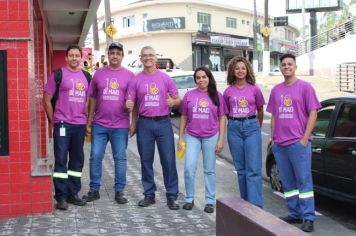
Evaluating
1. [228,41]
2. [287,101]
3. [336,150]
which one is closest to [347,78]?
[336,150]

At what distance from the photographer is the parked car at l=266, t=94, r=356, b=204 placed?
6405mm

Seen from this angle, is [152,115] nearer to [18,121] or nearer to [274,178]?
[18,121]

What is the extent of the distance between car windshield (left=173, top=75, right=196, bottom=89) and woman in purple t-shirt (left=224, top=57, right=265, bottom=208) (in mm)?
12589

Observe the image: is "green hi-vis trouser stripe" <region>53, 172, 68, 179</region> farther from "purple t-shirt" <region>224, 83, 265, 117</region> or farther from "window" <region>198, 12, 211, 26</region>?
"window" <region>198, 12, 211, 26</region>

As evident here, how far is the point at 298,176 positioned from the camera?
593 centimetres

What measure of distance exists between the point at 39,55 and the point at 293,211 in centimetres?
609

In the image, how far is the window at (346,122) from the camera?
655 centimetres

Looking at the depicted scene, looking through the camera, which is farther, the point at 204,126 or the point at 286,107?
the point at 204,126

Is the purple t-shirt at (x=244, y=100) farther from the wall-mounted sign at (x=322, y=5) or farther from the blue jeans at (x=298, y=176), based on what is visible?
the wall-mounted sign at (x=322, y=5)

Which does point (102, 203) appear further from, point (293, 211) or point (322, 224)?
point (322, 224)

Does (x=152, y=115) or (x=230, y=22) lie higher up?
(x=230, y=22)

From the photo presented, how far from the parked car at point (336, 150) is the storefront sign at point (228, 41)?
53130 millimetres

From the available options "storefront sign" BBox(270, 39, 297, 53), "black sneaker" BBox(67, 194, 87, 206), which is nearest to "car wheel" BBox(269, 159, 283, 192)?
"black sneaker" BBox(67, 194, 87, 206)

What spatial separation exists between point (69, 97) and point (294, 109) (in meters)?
2.59
